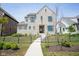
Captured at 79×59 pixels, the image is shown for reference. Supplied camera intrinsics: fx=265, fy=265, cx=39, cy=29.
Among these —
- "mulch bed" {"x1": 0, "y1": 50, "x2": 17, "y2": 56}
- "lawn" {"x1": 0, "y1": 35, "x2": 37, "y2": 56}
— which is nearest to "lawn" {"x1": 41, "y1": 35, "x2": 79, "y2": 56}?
"lawn" {"x1": 0, "y1": 35, "x2": 37, "y2": 56}

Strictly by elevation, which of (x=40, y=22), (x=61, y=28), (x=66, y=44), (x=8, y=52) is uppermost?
(x=40, y=22)

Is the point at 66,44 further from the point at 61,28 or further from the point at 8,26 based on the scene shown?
the point at 8,26

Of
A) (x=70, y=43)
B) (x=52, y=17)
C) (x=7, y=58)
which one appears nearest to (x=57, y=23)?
(x=52, y=17)

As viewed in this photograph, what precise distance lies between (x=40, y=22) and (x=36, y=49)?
0.44m

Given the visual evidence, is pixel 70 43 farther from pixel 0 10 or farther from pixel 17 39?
pixel 0 10

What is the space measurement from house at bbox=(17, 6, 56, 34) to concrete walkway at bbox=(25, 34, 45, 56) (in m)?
0.13

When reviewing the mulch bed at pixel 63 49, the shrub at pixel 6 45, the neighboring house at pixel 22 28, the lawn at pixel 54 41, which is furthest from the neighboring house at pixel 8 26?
the mulch bed at pixel 63 49

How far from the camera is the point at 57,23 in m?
4.25

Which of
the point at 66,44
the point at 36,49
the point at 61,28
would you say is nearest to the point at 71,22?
the point at 61,28

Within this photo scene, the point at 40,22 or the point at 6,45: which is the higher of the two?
the point at 40,22

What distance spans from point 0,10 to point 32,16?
1.70 feet

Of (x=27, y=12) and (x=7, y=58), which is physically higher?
(x=27, y=12)

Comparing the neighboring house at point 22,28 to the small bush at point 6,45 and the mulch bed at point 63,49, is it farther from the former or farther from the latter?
the mulch bed at point 63,49

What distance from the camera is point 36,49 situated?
165 inches
